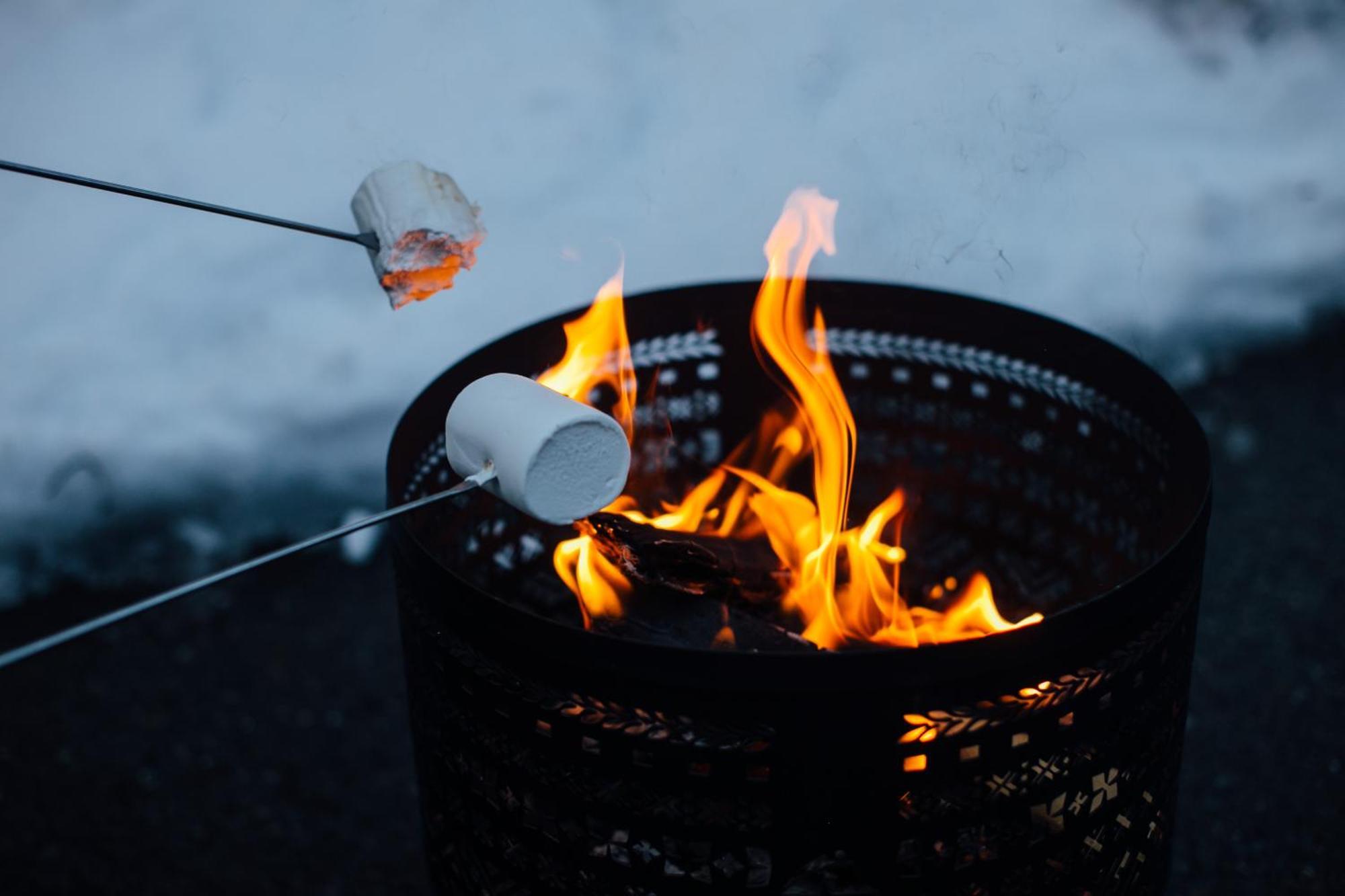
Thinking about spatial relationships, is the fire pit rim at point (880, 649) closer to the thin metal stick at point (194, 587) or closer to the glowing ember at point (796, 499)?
the thin metal stick at point (194, 587)

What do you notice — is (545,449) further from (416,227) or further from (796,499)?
(796,499)

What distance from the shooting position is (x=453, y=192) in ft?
5.53

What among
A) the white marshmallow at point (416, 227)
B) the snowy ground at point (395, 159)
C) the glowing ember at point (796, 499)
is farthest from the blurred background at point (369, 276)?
the white marshmallow at point (416, 227)

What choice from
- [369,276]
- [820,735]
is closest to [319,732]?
[369,276]

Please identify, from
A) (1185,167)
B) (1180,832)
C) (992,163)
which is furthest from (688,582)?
(1185,167)

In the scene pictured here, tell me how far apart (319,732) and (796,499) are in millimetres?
1354

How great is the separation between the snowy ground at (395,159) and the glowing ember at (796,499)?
901 millimetres

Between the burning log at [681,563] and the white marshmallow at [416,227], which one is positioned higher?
the white marshmallow at [416,227]

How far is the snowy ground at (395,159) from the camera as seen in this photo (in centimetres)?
309

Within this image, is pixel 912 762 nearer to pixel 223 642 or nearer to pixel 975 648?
pixel 975 648

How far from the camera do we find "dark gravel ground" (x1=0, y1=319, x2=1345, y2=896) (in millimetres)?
2461

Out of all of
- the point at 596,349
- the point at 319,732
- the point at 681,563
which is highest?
the point at 596,349

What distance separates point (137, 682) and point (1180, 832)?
2.22m

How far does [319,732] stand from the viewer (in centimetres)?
278
